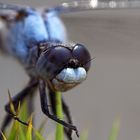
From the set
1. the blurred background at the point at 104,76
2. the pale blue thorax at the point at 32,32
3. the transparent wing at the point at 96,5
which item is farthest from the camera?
the blurred background at the point at 104,76

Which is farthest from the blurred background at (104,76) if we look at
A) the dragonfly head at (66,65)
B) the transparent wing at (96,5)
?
the dragonfly head at (66,65)

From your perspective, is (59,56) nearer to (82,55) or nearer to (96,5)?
(82,55)

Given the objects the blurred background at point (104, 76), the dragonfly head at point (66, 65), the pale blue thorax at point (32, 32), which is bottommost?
the blurred background at point (104, 76)

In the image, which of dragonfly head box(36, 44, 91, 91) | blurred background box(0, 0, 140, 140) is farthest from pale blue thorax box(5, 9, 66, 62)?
dragonfly head box(36, 44, 91, 91)

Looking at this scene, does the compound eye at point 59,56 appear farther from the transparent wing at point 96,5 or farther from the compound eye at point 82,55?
the transparent wing at point 96,5

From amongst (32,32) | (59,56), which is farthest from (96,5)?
(59,56)

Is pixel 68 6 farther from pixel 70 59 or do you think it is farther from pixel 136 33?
pixel 70 59

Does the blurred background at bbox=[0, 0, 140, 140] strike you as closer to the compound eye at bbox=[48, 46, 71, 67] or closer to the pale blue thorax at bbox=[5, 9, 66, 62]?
the pale blue thorax at bbox=[5, 9, 66, 62]
